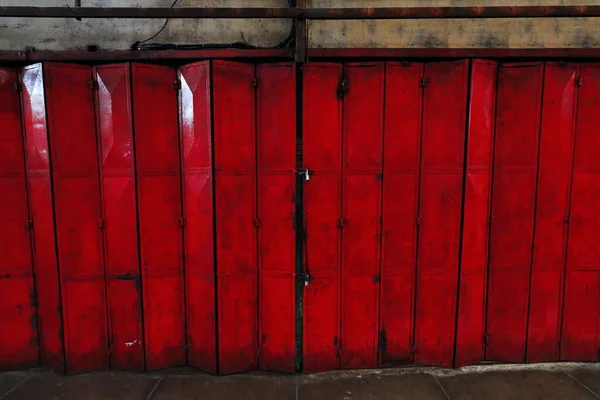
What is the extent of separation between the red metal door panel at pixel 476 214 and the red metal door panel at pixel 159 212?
8.47 feet

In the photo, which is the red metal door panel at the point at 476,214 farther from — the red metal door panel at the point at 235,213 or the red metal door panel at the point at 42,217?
the red metal door panel at the point at 42,217

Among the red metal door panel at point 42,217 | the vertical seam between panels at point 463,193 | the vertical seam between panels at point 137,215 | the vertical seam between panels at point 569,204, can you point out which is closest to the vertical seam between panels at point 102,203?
the vertical seam between panels at point 137,215

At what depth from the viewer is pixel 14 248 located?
10.8ft

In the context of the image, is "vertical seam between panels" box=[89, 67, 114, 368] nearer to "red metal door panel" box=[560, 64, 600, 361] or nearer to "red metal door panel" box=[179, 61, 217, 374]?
"red metal door panel" box=[179, 61, 217, 374]

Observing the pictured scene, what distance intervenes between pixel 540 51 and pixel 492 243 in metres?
1.74

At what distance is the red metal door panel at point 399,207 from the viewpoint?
320 centimetres

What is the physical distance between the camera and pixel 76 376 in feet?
10.7

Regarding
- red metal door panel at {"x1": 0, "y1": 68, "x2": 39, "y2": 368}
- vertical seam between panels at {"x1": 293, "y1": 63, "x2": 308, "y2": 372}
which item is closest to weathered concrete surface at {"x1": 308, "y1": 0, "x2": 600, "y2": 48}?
vertical seam between panels at {"x1": 293, "y1": 63, "x2": 308, "y2": 372}

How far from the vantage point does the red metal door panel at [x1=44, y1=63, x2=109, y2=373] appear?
3133 millimetres

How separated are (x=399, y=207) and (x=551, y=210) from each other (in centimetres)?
141

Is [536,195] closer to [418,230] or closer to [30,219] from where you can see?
[418,230]

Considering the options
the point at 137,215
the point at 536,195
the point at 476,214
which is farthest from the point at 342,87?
the point at 137,215

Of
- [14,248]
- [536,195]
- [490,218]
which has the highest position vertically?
[536,195]

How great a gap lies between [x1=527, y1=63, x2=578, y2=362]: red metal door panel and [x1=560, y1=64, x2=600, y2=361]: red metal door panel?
0.23 feet
